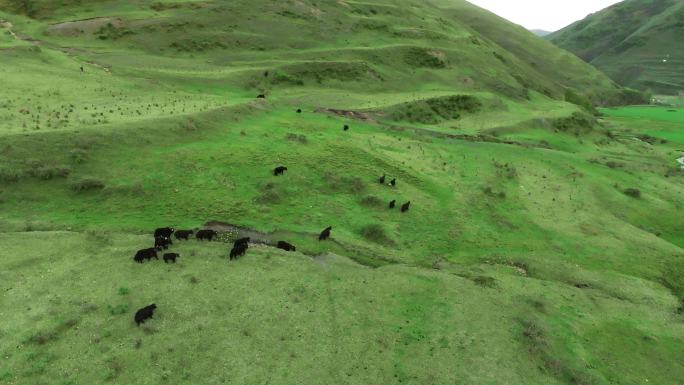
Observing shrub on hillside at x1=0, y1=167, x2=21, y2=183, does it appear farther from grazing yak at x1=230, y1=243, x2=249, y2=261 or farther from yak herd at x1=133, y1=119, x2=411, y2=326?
grazing yak at x1=230, y1=243, x2=249, y2=261

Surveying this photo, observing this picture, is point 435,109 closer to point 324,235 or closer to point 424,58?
point 424,58

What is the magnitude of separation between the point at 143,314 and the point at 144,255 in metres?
6.26

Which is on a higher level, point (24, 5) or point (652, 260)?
point (24, 5)

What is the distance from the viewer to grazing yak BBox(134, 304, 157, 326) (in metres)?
23.0

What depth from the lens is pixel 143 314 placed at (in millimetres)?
23219

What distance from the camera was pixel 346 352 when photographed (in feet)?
75.4

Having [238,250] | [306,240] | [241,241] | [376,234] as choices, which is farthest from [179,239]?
[376,234]

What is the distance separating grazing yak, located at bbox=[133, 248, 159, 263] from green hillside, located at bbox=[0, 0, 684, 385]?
0.64 m

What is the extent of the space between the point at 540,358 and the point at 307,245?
1773cm

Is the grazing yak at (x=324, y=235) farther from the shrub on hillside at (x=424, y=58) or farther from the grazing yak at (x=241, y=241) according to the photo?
the shrub on hillside at (x=424, y=58)

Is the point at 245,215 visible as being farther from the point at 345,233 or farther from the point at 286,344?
the point at 286,344

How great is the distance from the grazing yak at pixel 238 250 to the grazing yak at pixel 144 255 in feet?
16.5

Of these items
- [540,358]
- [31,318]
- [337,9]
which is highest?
[337,9]

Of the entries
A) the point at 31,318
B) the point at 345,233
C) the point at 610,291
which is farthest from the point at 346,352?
the point at 610,291
